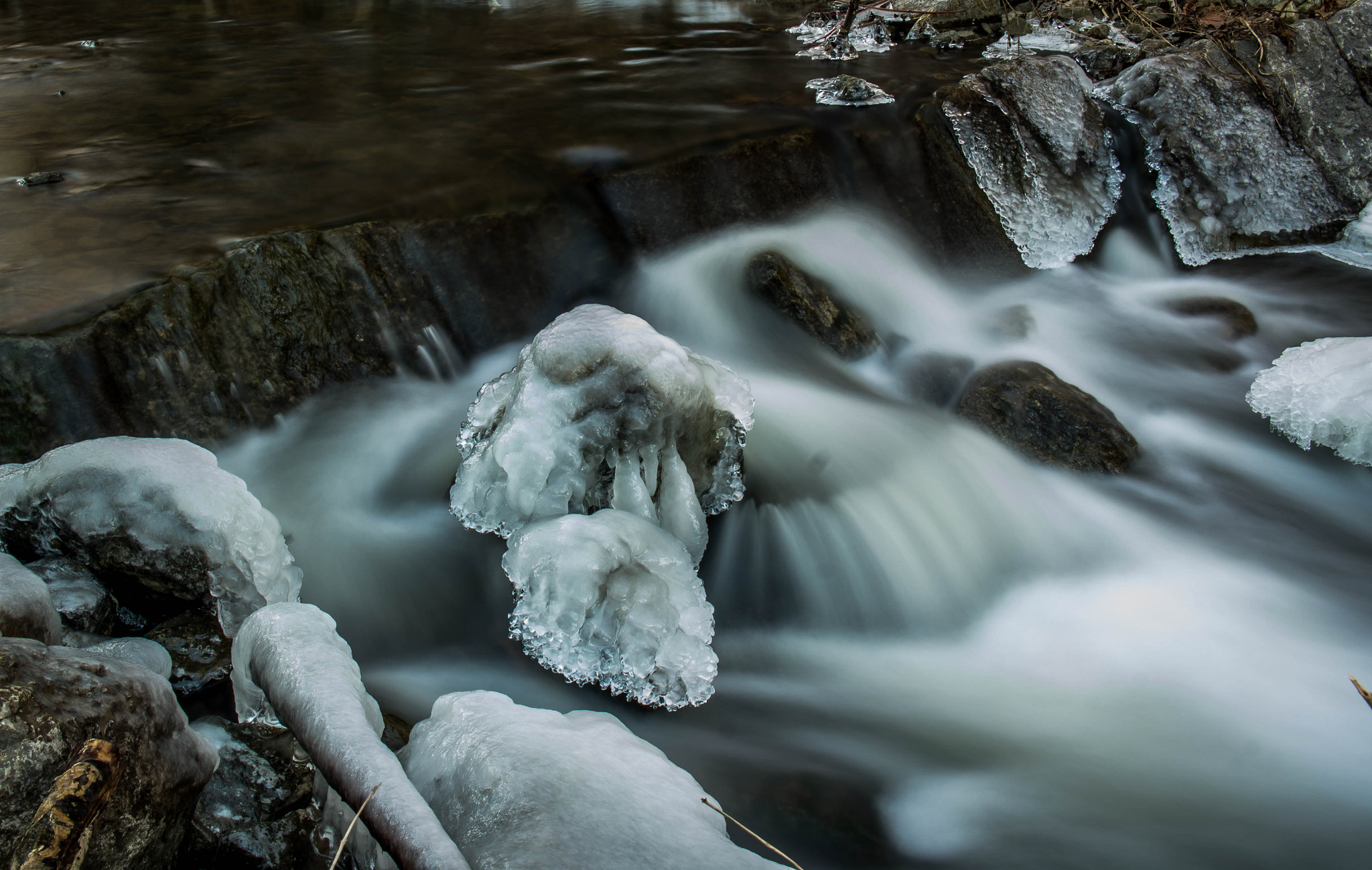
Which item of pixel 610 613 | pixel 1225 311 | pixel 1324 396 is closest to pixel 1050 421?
pixel 1324 396

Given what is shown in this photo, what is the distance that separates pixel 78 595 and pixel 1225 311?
5.61 metres

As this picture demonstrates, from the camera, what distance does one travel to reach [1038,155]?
5.51 m

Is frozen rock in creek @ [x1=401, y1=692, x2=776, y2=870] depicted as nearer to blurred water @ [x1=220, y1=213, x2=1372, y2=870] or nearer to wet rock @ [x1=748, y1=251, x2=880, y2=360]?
blurred water @ [x1=220, y1=213, x2=1372, y2=870]

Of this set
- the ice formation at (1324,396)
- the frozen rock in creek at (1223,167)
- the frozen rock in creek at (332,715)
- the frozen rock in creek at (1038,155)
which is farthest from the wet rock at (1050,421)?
the frozen rock in creek at (332,715)

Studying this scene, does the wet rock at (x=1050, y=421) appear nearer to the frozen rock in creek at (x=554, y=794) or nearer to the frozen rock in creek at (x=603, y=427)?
the frozen rock in creek at (x=603, y=427)

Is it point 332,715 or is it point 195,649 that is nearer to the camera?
point 332,715

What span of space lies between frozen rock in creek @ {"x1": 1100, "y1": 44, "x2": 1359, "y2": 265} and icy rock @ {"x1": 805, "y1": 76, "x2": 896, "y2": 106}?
179cm

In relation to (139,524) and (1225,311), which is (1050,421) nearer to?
(1225,311)

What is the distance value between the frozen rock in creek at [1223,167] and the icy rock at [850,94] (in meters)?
1.79

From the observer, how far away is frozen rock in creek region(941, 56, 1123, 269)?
17.7ft

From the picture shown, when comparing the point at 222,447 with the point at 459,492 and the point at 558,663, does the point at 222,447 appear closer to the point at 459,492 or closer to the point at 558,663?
the point at 459,492

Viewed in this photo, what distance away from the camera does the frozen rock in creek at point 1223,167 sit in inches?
223

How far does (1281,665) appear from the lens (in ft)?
10.2

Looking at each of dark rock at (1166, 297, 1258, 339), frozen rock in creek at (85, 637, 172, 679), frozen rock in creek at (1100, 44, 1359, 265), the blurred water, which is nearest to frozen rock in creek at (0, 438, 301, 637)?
frozen rock in creek at (85, 637, 172, 679)
